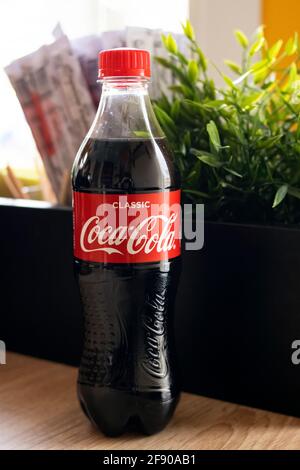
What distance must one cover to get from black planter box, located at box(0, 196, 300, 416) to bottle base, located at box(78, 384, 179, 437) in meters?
0.11

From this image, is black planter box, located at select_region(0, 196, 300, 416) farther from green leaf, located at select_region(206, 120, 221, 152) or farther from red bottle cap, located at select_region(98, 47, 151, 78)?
red bottle cap, located at select_region(98, 47, 151, 78)

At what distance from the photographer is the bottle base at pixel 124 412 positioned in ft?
2.60

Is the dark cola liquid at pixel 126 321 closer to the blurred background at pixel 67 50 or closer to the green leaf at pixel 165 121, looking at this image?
the green leaf at pixel 165 121

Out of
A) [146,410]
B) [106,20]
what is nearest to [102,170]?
[146,410]

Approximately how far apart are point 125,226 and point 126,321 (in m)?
0.12

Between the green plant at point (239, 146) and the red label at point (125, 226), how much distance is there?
115mm

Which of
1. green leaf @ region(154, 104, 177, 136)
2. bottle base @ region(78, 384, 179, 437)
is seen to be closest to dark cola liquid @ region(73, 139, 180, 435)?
bottle base @ region(78, 384, 179, 437)

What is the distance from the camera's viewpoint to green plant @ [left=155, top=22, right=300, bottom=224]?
0.85 m

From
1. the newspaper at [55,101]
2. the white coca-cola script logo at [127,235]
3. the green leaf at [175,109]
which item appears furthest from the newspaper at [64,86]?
the white coca-cola script logo at [127,235]

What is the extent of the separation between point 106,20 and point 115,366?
143 cm

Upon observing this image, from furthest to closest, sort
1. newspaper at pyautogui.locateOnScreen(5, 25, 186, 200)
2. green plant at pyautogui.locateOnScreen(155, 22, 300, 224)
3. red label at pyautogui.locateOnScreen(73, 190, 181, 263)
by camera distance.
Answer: newspaper at pyautogui.locateOnScreen(5, 25, 186, 200)
green plant at pyautogui.locateOnScreen(155, 22, 300, 224)
red label at pyautogui.locateOnScreen(73, 190, 181, 263)

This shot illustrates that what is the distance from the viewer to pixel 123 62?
0.74 metres

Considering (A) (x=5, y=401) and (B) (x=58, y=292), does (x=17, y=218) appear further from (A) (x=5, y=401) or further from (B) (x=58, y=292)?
(A) (x=5, y=401)

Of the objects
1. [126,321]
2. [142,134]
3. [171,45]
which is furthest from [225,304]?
[171,45]
